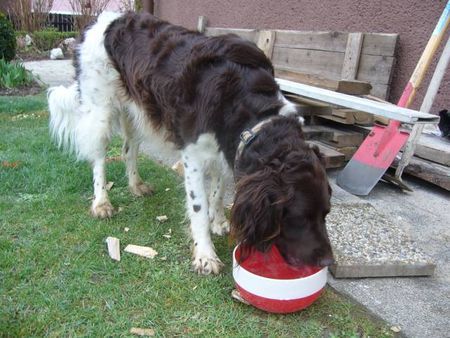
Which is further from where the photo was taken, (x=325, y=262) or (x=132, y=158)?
(x=132, y=158)

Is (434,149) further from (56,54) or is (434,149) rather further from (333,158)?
(56,54)

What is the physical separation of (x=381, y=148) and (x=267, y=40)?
303 centimetres

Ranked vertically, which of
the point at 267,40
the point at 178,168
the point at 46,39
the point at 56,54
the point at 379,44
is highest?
the point at 379,44

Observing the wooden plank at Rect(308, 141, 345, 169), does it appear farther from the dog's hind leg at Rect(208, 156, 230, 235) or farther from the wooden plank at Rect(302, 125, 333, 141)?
the dog's hind leg at Rect(208, 156, 230, 235)

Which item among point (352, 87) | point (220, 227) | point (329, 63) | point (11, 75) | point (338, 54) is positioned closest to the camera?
point (220, 227)

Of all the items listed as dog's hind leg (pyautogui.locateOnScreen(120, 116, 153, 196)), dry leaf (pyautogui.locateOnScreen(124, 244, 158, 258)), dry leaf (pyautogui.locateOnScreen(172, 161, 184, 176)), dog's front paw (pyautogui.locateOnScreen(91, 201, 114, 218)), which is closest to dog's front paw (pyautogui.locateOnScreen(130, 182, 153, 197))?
dog's hind leg (pyautogui.locateOnScreen(120, 116, 153, 196))

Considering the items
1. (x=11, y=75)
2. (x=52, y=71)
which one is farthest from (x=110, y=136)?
(x=52, y=71)

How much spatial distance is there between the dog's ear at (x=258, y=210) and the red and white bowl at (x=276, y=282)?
12 cm

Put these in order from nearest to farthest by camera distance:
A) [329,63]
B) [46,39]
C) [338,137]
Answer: [338,137], [329,63], [46,39]

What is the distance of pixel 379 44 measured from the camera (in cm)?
475

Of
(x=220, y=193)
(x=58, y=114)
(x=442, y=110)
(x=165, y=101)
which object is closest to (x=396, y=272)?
(x=220, y=193)

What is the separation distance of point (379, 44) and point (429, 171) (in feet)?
5.32

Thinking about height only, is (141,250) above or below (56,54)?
above

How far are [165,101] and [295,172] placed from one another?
110 centimetres
